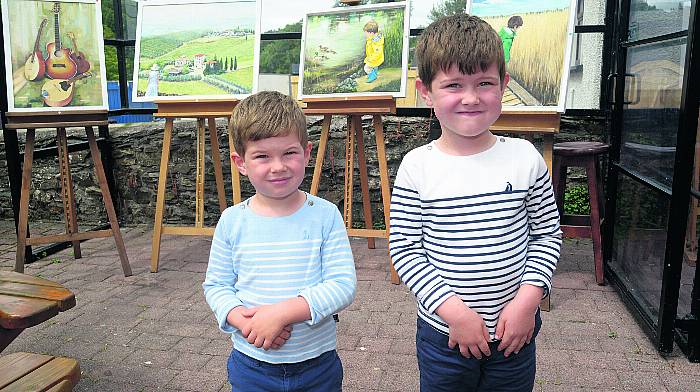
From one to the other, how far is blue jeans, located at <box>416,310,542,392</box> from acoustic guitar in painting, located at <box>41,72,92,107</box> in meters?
3.38

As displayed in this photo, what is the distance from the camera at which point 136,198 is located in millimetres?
5523

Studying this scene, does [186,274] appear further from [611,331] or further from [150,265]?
[611,331]

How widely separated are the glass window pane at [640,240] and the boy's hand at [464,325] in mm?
1819

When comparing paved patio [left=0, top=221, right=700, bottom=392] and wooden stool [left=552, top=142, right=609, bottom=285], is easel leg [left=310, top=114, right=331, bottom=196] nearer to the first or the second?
paved patio [left=0, top=221, right=700, bottom=392]

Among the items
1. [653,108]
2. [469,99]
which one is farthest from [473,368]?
[653,108]

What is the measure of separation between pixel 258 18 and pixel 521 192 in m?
3.02

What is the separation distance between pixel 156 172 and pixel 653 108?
158 inches

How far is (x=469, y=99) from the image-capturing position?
1.48 meters

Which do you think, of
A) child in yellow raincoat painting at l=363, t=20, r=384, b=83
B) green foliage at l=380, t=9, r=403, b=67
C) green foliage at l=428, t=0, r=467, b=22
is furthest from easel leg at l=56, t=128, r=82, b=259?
green foliage at l=428, t=0, r=467, b=22

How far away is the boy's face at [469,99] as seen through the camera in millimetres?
1493

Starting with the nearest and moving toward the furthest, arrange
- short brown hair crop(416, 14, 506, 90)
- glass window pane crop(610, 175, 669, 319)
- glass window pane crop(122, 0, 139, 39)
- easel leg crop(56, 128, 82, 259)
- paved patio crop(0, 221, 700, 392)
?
short brown hair crop(416, 14, 506, 90) → paved patio crop(0, 221, 700, 392) → glass window pane crop(610, 175, 669, 319) → easel leg crop(56, 128, 82, 259) → glass window pane crop(122, 0, 139, 39)

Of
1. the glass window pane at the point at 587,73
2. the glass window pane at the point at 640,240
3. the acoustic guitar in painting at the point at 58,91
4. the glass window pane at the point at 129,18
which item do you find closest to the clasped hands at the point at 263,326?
the glass window pane at the point at 640,240

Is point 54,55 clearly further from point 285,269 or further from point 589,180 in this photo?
point 589,180

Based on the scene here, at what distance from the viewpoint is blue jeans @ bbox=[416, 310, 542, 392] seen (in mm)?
1609
